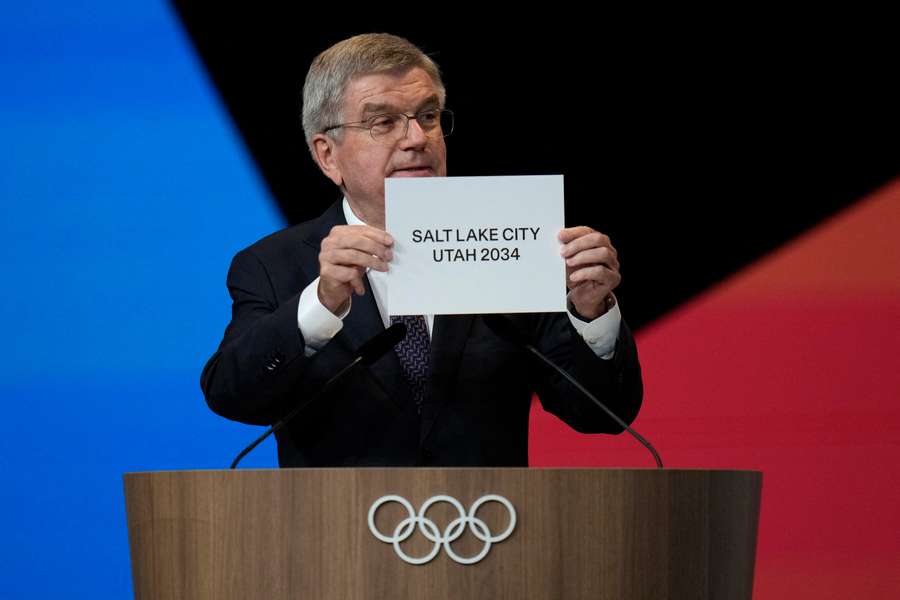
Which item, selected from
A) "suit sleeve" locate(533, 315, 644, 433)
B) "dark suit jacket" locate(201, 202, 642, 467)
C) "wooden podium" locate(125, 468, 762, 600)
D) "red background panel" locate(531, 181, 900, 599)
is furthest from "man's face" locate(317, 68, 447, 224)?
"red background panel" locate(531, 181, 900, 599)

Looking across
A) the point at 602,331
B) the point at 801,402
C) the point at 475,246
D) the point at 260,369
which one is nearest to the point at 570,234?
the point at 475,246

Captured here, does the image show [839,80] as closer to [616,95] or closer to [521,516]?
[616,95]

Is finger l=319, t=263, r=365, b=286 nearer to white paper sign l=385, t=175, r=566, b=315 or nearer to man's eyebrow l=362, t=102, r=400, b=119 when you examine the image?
white paper sign l=385, t=175, r=566, b=315

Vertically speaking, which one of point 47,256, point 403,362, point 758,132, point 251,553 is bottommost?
point 251,553

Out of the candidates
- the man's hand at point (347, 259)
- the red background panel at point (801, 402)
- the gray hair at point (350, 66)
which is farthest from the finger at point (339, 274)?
the red background panel at point (801, 402)

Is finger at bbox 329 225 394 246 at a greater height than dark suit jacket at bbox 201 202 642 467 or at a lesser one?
greater

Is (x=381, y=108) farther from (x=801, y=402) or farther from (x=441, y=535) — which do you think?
(x=801, y=402)

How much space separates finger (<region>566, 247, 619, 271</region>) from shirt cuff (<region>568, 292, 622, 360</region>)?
119 millimetres

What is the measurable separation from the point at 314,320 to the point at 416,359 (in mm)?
305

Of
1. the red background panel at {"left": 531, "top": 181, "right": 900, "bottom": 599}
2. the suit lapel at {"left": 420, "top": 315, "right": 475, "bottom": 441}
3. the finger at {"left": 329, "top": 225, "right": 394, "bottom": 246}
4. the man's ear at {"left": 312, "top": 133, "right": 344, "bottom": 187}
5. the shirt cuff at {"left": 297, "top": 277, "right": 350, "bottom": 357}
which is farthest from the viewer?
the red background panel at {"left": 531, "top": 181, "right": 900, "bottom": 599}

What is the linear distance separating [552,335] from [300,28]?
1193 millimetres

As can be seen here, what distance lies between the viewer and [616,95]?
292 centimetres

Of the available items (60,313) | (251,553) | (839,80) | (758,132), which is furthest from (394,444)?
(839,80)

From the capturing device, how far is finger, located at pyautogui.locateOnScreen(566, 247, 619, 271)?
66.4 inches
